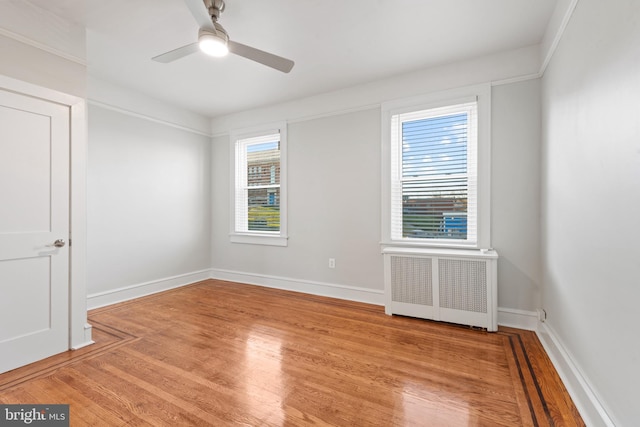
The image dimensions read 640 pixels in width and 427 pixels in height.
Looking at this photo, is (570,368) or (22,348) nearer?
(570,368)

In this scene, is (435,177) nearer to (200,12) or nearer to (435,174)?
Result: (435,174)

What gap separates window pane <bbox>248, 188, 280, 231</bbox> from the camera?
465 cm

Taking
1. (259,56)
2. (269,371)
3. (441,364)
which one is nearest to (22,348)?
(269,371)

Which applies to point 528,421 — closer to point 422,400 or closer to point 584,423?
point 584,423

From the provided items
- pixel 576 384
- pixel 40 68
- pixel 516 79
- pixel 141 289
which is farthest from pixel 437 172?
pixel 141 289

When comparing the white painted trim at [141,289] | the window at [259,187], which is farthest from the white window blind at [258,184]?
the white painted trim at [141,289]

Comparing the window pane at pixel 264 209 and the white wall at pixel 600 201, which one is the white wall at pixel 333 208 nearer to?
the window pane at pixel 264 209

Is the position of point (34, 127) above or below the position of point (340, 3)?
below

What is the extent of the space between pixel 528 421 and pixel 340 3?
301cm

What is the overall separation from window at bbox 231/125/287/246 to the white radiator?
1840mm

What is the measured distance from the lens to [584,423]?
64.6 inches

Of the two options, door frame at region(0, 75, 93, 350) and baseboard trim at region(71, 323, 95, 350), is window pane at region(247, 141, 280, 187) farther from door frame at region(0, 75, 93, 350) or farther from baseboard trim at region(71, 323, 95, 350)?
baseboard trim at region(71, 323, 95, 350)

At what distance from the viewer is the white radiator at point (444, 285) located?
9.61ft

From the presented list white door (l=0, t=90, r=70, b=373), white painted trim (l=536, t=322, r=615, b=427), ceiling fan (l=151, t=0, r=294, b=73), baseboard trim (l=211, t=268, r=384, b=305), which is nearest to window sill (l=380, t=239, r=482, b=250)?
baseboard trim (l=211, t=268, r=384, b=305)
